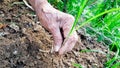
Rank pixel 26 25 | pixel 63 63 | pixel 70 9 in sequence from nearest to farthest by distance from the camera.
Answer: pixel 63 63
pixel 26 25
pixel 70 9

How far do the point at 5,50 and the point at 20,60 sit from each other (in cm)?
10

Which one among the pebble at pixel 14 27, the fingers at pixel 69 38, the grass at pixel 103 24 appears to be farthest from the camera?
Result: the grass at pixel 103 24

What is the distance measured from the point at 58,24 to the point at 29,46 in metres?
0.22

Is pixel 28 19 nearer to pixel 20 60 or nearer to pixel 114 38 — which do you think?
pixel 20 60

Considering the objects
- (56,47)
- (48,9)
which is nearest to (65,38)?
(56,47)

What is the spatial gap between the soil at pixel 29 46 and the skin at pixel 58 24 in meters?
0.14

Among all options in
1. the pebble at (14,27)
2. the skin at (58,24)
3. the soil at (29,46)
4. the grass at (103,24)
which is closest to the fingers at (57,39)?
the skin at (58,24)

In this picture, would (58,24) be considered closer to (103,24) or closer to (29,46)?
(29,46)

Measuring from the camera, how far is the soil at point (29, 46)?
1.33 m

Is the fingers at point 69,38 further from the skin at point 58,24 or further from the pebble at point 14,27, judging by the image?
the pebble at point 14,27

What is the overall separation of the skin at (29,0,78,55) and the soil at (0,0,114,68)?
0.47ft

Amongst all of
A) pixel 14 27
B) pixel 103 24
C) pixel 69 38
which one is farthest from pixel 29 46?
pixel 103 24

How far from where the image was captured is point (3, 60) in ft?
4.26

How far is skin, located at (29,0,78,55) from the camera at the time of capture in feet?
4.10
